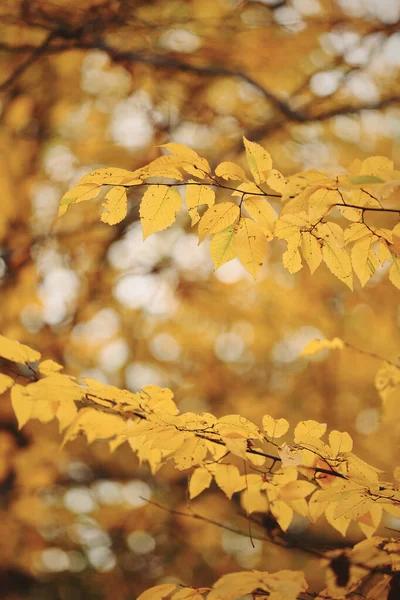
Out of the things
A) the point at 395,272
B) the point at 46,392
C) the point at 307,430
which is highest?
the point at 395,272

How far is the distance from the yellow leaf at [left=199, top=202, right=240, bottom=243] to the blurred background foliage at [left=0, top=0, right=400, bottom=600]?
89.9 inches

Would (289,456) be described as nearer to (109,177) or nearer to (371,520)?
(371,520)

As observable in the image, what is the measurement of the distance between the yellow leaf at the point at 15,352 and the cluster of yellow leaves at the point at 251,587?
589 millimetres

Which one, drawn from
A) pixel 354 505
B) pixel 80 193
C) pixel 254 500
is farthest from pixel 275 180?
pixel 254 500

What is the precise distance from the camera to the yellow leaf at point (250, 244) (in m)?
0.97

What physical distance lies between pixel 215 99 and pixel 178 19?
599mm

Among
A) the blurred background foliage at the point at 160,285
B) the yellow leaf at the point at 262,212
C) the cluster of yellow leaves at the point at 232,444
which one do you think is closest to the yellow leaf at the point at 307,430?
the cluster of yellow leaves at the point at 232,444

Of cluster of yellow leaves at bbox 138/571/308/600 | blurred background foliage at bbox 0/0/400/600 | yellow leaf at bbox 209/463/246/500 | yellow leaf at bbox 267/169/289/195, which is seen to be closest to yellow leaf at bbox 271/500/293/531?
yellow leaf at bbox 209/463/246/500

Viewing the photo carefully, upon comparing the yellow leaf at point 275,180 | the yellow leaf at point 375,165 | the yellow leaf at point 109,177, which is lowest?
the yellow leaf at point 275,180

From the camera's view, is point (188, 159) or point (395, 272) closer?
point (188, 159)

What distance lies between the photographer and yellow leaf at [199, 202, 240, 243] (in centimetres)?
95

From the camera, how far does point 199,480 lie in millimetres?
1287

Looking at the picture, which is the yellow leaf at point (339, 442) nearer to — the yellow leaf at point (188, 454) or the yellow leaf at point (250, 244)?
the yellow leaf at point (188, 454)

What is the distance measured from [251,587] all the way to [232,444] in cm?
28
